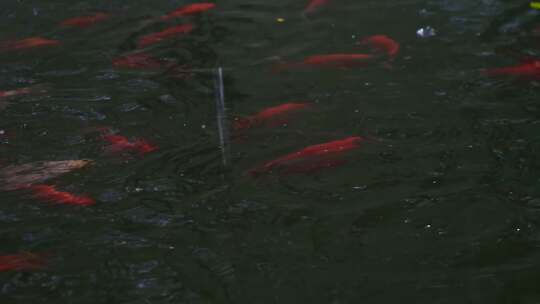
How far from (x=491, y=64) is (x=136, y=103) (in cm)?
271

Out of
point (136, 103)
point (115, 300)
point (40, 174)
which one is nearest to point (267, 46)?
point (136, 103)

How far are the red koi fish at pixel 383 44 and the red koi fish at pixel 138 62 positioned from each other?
1.74 m

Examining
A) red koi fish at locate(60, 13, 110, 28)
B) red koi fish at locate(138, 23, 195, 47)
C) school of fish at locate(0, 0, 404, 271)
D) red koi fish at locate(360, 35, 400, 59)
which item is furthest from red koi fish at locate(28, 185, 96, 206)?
red koi fish at locate(60, 13, 110, 28)

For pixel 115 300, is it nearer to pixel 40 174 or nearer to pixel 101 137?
pixel 40 174

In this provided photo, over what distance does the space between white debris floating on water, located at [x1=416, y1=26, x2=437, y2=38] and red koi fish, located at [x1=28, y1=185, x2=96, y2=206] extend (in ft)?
11.4

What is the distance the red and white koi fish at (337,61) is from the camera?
6324 mm

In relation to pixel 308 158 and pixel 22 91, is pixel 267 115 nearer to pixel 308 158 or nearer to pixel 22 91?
pixel 308 158

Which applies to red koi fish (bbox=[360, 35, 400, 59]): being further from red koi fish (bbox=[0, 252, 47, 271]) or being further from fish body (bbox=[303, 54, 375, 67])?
red koi fish (bbox=[0, 252, 47, 271])

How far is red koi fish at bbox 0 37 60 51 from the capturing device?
7.31m

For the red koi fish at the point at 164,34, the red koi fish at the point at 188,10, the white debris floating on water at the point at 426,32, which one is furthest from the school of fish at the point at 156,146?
the white debris floating on water at the point at 426,32

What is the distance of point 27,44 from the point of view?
734 centimetres

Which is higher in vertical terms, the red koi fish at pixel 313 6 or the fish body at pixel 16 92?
the red koi fish at pixel 313 6

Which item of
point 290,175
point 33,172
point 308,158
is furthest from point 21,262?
point 308,158

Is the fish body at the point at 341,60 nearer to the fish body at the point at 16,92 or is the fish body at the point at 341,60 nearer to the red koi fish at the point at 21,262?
the fish body at the point at 16,92
